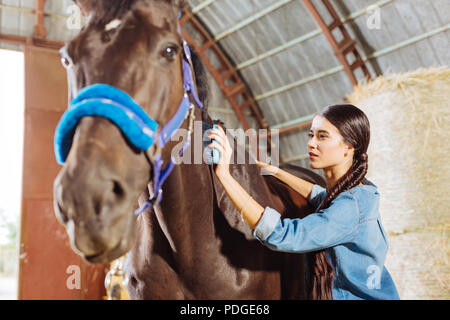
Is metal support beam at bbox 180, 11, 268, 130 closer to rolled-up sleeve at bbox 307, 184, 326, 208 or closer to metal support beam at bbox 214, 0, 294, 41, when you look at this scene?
metal support beam at bbox 214, 0, 294, 41

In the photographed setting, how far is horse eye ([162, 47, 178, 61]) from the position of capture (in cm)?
132

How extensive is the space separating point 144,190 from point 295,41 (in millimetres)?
8400

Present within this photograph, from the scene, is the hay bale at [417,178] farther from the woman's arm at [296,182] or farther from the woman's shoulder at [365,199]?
the woman's shoulder at [365,199]

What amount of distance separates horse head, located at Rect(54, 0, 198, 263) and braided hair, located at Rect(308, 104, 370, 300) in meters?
0.69

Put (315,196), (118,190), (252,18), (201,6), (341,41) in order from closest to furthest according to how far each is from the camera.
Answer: (118,190)
(315,196)
(341,41)
(252,18)
(201,6)

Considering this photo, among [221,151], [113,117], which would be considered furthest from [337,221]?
[113,117]

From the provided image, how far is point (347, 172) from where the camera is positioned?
1.70 metres

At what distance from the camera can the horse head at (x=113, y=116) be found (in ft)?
3.42

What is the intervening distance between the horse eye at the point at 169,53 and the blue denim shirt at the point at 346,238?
0.60 metres

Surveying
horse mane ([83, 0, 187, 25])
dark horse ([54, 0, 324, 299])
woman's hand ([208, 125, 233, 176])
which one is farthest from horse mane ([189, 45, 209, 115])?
horse mane ([83, 0, 187, 25])

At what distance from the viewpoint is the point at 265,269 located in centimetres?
164

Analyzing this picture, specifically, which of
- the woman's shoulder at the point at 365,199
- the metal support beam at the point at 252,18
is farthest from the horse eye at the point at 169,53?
the metal support beam at the point at 252,18
